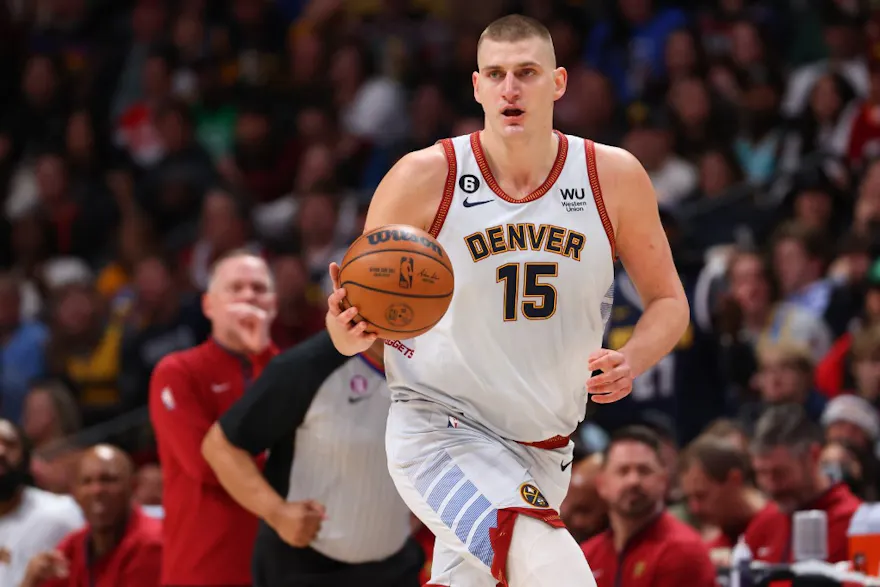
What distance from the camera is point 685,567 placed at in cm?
682

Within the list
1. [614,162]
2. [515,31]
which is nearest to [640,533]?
[614,162]

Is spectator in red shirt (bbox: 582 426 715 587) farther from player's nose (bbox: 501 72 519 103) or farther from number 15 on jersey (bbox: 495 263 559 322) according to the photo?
player's nose (bbox: 501 72 519 103)

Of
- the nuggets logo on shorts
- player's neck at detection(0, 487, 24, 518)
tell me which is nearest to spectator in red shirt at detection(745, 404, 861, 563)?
the nuggets logo on shorts

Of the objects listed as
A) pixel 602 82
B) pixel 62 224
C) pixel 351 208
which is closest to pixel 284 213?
pixel 351 208

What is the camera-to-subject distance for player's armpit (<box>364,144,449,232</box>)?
529cm

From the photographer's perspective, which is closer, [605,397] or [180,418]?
[605,397]

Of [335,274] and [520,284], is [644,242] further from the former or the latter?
[335,274]

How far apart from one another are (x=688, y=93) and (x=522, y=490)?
7955 mm

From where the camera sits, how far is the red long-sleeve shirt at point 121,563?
768 centimetres

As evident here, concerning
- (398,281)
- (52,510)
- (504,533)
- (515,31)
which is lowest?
(52,510)

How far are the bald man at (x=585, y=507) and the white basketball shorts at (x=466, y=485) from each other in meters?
2.41

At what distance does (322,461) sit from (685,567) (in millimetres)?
1787

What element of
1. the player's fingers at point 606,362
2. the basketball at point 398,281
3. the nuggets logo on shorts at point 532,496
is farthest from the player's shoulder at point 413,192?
the nuggets logo on shorts at point 532,496

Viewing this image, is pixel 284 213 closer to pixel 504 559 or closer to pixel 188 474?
pixel 188 474
